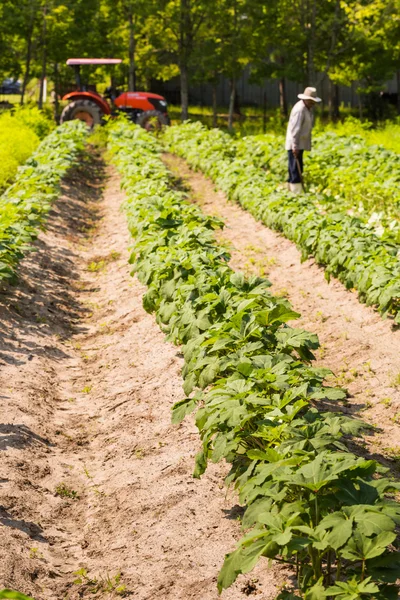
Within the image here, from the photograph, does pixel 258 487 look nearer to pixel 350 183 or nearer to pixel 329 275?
pixel 329 275

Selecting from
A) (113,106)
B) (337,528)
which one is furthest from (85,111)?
(337,528)

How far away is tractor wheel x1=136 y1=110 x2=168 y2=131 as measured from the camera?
85.8 feet

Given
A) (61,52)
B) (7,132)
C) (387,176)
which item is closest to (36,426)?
(387,176)

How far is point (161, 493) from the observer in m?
5.25

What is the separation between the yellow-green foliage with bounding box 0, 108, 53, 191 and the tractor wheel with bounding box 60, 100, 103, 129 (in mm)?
757

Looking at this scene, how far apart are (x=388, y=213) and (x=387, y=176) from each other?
1033 millimetres

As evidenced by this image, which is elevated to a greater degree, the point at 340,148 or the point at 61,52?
the point at 61,52

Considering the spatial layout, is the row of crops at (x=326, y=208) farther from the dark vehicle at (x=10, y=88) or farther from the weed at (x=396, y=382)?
the dark vehicle at (x=10, y=88)

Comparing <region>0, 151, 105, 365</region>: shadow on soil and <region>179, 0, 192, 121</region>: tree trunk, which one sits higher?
<region>179, 0, 192, 121</region>: tree trunk

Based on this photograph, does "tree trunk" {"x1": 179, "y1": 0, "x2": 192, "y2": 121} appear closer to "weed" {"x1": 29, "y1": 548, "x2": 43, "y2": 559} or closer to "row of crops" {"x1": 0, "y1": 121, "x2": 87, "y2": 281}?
"row of crops" {"x1": 0, "y1": 121, "x2": 87, "y2": 281}

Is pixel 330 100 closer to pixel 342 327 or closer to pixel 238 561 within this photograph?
pixel 342 327

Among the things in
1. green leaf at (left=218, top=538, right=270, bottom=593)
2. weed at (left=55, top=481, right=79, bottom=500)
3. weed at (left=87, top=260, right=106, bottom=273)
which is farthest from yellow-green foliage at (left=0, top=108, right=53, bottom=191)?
green leaf at (left=218, top=538, right=270, bottom=593)

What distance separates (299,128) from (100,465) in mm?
8915

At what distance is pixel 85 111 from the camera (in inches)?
1017
